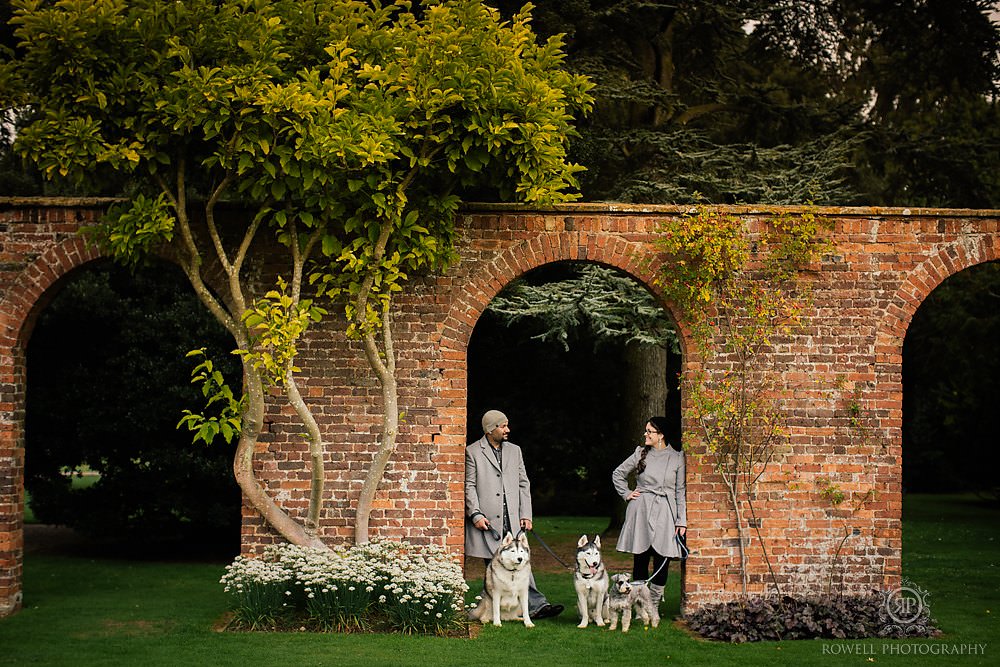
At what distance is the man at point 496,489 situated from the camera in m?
9.17

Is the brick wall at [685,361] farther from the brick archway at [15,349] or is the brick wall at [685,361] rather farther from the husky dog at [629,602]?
the husky dog at [629,602]

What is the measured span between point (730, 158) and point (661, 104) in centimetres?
121

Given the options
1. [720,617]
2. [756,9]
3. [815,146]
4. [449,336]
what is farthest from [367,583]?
[756,9]

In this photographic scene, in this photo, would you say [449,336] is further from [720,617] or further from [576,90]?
[720,617]

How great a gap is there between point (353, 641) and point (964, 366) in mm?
14762

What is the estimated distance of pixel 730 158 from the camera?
44.5 feet

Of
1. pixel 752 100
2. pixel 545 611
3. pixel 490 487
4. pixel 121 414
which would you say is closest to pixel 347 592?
pixel 490 487

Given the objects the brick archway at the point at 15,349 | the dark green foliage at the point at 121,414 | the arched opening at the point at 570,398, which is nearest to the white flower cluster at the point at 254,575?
the brick archway at the point at 15,349

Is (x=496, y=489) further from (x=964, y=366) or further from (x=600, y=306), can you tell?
(x=964, y=366)

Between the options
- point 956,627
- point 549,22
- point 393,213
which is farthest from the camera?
point 549,22

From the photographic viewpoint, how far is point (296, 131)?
308 inches

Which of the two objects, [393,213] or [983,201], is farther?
[983,201]

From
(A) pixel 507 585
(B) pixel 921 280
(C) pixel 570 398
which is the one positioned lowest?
(A) pixel 507 585

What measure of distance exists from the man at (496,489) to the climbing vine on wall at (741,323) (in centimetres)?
149
